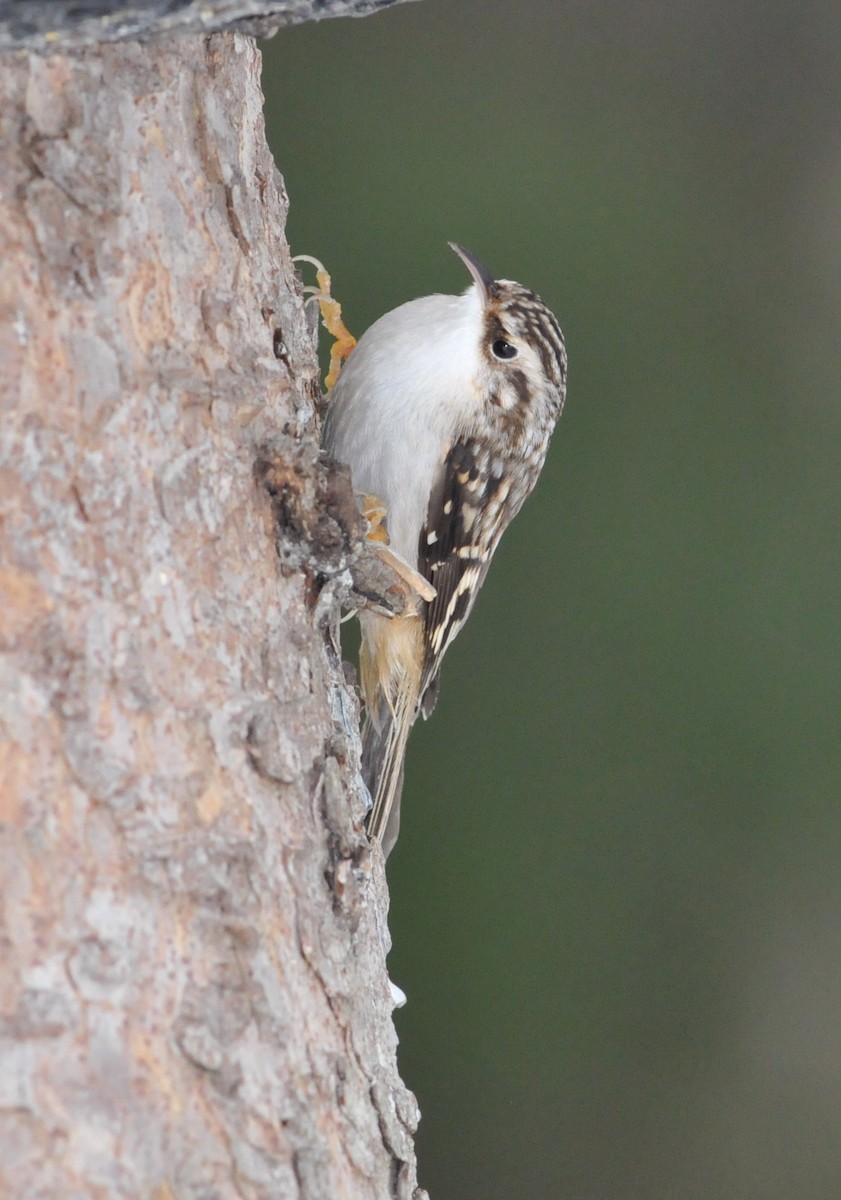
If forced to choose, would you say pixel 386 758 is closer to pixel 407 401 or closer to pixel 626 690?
pixel 407 401

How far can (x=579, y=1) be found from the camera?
3.26 meters

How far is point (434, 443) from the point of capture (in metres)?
2.12

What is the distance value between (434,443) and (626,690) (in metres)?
1.24

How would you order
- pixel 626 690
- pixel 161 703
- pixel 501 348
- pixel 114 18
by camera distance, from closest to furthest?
pixel 114 18
pixel 161 703
pixel 501 348
pixel 626 690

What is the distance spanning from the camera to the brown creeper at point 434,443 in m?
2.04

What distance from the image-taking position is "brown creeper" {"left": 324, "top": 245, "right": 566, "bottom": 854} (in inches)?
80.3

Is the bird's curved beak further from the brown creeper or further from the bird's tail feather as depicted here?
the bird's tail feather

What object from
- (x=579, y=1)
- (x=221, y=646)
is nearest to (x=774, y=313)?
(x=579, y=1)

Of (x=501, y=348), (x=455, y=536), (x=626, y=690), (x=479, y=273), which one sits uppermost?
(x=479, y=273)

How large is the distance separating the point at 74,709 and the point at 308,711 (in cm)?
28

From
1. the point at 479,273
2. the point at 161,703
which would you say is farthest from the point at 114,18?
the point at 479,273

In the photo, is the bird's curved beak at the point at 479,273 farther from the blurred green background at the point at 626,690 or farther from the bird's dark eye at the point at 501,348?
the blurred green background at the point at 626,690

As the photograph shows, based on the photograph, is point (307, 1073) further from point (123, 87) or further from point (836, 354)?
point (836, 354)

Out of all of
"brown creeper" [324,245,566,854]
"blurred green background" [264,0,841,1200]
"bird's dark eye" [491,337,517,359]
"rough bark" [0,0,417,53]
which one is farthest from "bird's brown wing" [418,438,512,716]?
"rough bark" [0,0,417,53]
